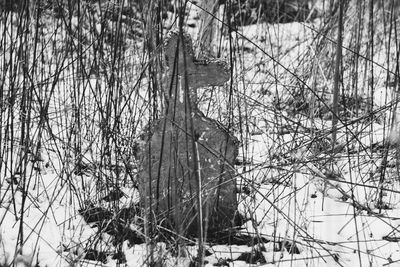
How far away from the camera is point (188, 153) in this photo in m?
1.38

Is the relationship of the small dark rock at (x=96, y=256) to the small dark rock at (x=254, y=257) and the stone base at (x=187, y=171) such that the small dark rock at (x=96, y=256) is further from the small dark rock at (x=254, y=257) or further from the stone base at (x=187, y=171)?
the small dark rock at (x=254, y=257)

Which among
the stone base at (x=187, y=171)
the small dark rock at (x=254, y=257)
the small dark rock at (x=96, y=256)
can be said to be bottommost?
the small dark rock at (x=254, y=257)

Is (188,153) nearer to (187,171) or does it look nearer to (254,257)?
(187,171)

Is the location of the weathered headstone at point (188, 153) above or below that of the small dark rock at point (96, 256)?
above

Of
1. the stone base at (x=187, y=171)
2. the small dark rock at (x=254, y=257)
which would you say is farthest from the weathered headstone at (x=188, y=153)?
the small dark rock at (x=254, y=257)

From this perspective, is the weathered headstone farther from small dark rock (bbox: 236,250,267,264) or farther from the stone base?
small dark rock (bbox: 236,250,267,264)

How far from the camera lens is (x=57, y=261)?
1287mm

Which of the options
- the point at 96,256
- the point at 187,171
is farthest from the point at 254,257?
the point at 96,256

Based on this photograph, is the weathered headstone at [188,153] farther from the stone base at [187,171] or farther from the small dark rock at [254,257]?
the small dark rock at [254,257]

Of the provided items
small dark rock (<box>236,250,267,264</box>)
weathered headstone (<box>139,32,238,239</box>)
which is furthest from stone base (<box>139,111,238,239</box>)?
small dark rock (<box>236,250,267,264</box>)

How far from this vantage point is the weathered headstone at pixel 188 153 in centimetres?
133

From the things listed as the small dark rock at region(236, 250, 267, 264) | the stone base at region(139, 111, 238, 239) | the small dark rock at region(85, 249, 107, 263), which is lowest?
the small dark rock at region(236, 250, 267, 264)

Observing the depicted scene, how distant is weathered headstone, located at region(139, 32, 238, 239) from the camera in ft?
4.37

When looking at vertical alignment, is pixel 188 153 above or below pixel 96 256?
above
